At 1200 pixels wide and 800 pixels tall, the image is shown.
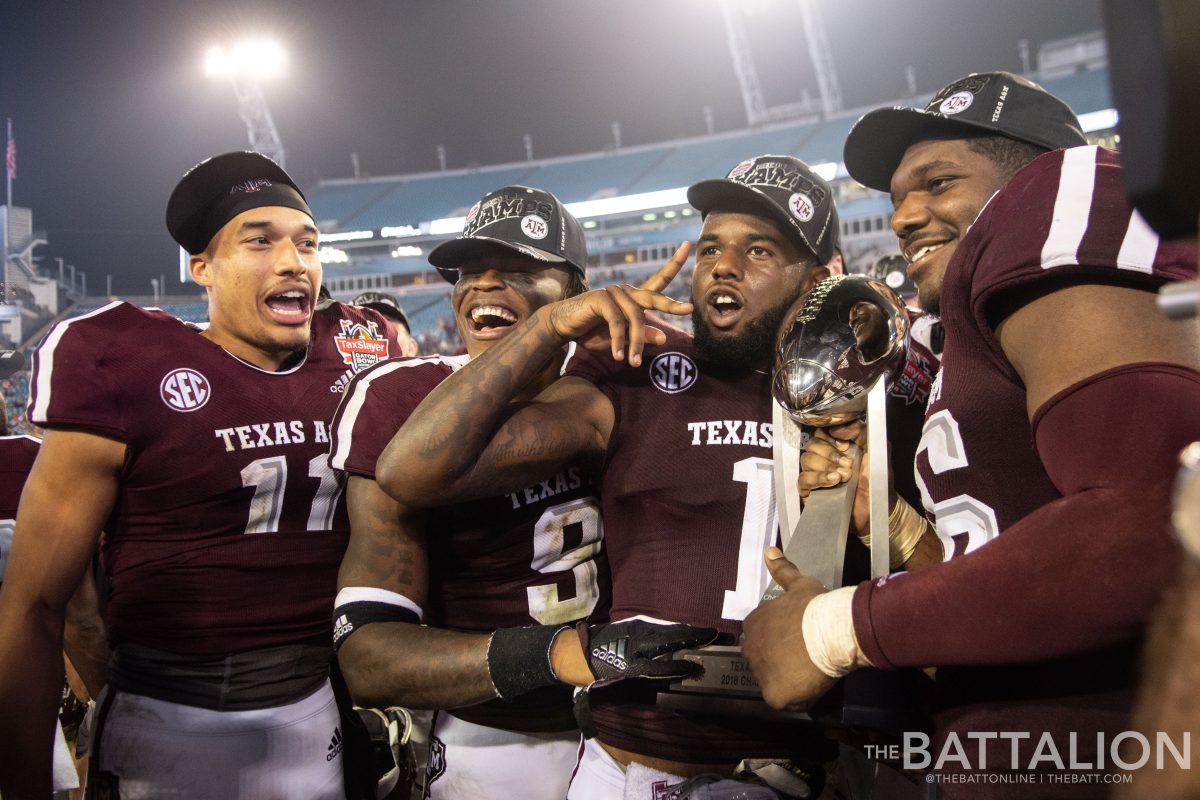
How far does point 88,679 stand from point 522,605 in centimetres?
185

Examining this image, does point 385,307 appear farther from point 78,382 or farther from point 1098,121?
point 1098,121

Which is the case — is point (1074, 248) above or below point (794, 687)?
above

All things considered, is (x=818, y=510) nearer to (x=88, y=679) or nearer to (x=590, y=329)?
(x=590, y=329)

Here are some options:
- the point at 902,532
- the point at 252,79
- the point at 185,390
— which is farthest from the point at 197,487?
the point at 252,79

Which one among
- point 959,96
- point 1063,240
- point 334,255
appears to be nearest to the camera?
point 1063,240

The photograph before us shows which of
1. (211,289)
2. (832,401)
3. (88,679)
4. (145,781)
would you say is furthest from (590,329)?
(88,679)

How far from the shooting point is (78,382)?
2223mm

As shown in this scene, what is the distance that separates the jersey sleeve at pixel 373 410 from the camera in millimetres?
2248

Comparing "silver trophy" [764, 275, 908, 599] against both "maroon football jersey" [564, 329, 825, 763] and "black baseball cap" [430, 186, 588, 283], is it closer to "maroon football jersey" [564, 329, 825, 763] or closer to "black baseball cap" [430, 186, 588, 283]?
"maroon football jersey" [564, 329, 825, 763]

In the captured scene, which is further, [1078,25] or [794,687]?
[1078,25]

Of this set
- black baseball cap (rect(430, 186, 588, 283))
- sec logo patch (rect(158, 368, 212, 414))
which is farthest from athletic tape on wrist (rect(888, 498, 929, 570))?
sec logo patch (rect(158, 368, 212, 414))

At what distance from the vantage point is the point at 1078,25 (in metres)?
27.5

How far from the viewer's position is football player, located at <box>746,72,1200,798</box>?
3.40 feet

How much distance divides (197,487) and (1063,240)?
227cm
